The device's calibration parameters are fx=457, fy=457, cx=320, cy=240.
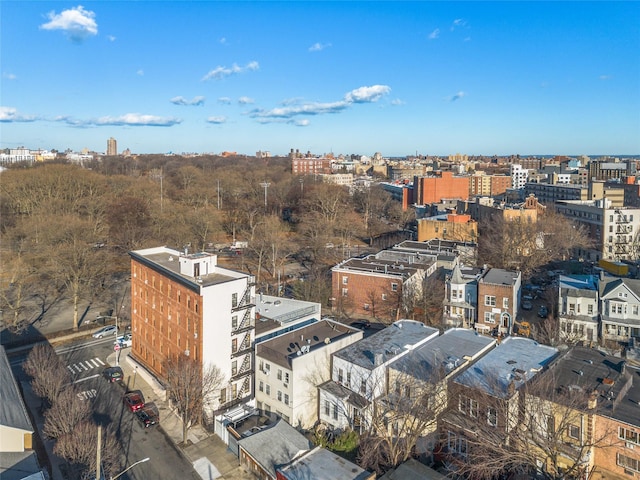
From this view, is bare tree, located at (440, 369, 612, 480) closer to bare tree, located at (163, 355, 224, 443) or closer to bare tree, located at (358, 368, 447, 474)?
bare tree, located at (358, 368, 447, 474)

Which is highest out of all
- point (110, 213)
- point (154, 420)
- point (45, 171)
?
point (45, 171)

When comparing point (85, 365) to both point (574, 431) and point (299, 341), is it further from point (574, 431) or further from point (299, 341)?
point (574, 431)

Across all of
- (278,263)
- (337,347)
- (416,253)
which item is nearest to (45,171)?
(278,263)

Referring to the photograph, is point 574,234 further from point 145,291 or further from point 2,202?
point 2,202

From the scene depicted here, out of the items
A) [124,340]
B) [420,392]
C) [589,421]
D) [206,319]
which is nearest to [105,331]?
[124,340]

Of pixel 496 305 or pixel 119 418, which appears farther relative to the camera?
pixel 496 305

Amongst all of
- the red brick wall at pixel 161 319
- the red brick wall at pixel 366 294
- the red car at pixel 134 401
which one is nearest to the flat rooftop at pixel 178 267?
the red brick wall at pixel 161 319

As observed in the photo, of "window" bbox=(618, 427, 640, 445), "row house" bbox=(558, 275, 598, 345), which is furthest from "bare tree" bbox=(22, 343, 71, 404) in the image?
"row house" bbox=(558, 275, 598, 345)
